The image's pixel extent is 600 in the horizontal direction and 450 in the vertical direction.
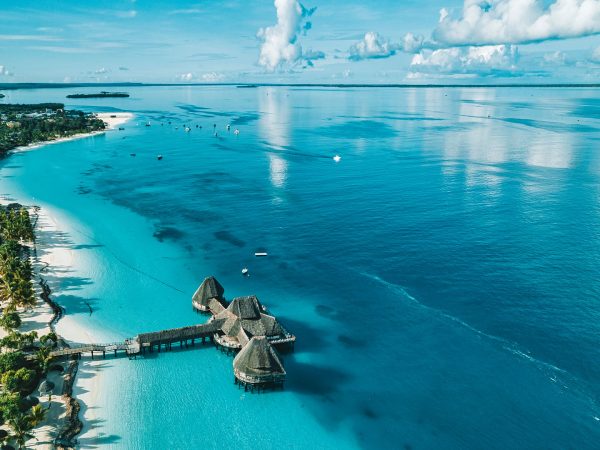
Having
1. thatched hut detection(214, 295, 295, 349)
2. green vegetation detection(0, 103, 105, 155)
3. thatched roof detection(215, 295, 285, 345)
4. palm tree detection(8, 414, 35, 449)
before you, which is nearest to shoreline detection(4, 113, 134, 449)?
palm tree detection(8, 414, 35, 449)

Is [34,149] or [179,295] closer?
[179,295]

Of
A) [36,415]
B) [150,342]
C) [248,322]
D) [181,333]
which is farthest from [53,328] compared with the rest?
[248,322]

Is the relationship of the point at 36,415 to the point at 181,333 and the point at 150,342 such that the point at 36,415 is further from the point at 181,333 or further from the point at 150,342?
the point at 181,333

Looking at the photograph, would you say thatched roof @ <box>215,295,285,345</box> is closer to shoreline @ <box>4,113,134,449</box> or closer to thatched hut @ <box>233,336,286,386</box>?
thatched hut @ <box>233,336,286,386</box>

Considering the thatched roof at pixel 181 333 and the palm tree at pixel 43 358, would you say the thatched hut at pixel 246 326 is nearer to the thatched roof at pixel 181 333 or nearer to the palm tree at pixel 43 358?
the thatched roof at pixel 181 333

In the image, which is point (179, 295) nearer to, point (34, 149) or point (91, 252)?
point (91, 252)

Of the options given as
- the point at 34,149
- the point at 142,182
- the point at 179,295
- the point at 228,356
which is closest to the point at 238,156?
the point at 142,182
